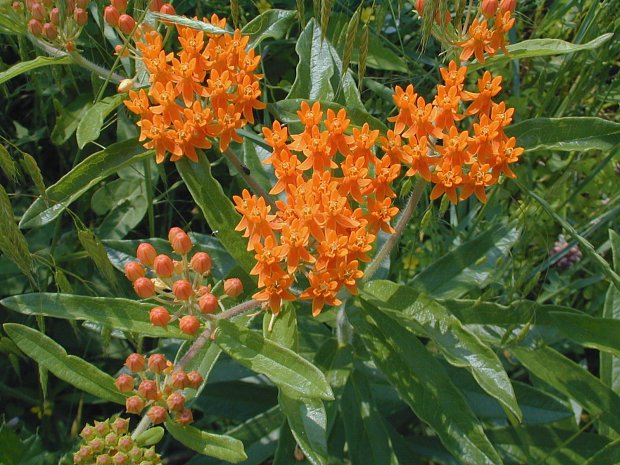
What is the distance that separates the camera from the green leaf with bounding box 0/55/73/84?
1.88 m

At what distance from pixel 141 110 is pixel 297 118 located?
447mm

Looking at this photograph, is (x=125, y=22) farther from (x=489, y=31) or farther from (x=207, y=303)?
(x=489, y=31)

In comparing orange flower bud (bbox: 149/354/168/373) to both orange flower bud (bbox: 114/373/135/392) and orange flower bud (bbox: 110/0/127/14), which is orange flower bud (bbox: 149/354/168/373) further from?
orange flower bud (bbox: 110/0/127/14)

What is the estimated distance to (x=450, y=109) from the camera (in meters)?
1.80

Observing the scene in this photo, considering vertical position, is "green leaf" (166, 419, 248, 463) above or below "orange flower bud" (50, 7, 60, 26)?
below

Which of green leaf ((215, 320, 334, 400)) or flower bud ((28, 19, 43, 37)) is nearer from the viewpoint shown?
green leaf ((215, 320, 334, 400))

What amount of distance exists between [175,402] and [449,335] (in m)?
0.68

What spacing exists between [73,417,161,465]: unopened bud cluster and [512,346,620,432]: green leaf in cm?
107

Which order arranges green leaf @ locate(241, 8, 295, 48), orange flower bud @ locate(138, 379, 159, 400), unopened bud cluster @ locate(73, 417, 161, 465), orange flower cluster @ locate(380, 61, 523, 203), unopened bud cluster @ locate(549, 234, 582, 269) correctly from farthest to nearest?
unopened bud cluster @ locate(549, 234, 582, 269)
green leaf @ locate(241, 8, 295, 48)
orange flower cluster @ locate(380, 61, 523, 203)
orange flower bud @ locate(138, 379, 159, 400)
unopened bud cluster @ locate(73, 417, 161, 465)

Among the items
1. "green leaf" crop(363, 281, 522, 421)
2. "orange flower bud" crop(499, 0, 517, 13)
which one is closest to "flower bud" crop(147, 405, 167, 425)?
"green leaf" crop(363, 281, 522, 421)

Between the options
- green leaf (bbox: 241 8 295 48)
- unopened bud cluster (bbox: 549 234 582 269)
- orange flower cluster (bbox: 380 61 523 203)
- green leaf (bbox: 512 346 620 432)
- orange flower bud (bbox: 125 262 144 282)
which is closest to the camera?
orange flower bud (bbox: 125 262 144 282)

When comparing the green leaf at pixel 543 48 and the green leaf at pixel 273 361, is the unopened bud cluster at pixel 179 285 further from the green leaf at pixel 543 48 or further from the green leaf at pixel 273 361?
the green leaf at pixel 543 48

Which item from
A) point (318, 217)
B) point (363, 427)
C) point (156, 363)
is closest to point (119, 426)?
point (156, 363)

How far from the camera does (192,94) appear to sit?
6.12 feet
